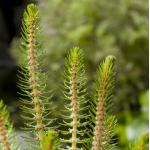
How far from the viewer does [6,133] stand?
0.66 metres

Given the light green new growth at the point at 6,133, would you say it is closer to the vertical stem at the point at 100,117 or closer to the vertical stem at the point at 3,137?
the vertical stem at the point at 3,137

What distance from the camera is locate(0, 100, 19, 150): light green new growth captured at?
2.11 ft

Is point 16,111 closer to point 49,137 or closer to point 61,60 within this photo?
point 61,60

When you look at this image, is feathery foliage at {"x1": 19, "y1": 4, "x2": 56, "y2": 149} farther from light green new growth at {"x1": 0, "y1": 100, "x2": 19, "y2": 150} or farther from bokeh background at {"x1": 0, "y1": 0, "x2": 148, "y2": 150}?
bokeh background at {"x1": 0, "y1": 0, "x2": 148, "y2": 150}

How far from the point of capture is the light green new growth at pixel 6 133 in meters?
0.64

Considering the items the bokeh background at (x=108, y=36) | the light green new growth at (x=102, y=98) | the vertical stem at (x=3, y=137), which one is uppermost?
the bokeh background at (x=108, y=36)

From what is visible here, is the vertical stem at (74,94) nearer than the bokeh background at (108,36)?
Yes

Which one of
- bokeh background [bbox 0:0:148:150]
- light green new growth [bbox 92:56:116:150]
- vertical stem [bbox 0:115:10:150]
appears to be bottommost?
vertical stem [bbox 0:115:10:150]

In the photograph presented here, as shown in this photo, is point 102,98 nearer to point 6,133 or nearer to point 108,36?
point 6,133

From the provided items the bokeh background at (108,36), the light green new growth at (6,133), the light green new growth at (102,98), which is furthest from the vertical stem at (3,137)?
the bokeh background at (108,36)

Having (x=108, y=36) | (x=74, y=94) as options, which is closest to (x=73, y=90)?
(x=74, y=94)

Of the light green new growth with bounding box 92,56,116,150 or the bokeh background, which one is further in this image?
the bokeh background

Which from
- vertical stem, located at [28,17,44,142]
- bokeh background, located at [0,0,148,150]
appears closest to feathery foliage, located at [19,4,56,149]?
vertical stem, located at [28,17,44,142]

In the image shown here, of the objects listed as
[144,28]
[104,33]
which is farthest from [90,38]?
[144,28]
